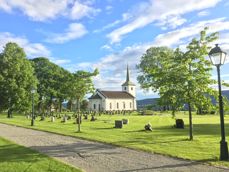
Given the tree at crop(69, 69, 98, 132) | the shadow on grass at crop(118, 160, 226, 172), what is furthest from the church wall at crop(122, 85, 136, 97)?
the shadow on grass at crop(118, 160, 226, 172)

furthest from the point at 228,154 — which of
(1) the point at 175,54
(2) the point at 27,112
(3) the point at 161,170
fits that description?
(2) the point at 27,112

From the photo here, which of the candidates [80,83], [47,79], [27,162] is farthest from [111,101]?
[27,162]

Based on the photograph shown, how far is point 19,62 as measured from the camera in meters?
61.2

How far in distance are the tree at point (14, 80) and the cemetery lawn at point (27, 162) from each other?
44679 millimetres

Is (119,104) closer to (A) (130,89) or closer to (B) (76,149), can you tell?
(A) (130,89)

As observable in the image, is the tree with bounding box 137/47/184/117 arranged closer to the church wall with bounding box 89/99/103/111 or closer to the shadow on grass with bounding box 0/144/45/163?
the shadow on grass with bounding box 0/144/45/163

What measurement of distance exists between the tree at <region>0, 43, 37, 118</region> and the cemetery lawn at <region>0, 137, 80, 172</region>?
4468 centimetres

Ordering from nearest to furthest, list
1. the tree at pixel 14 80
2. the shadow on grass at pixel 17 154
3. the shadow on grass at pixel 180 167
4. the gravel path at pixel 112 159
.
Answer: the shadow on grass at pixel 180 167 → the gravel path at pixel 112 159 → the shadow on grass at pixel 17 154 → the tree at pixel 14 80

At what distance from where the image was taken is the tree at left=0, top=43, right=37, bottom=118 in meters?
59.5

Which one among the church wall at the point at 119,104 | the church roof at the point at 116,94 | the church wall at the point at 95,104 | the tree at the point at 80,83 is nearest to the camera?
the tree at the point at 80,83

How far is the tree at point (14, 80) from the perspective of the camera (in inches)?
2341

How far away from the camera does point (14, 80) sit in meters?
59.8

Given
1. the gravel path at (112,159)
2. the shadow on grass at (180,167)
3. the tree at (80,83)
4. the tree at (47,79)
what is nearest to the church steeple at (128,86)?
the tree at (47,79)

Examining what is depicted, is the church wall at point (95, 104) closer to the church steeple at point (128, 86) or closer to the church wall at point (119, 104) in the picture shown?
the church wall at point (119, 104)
